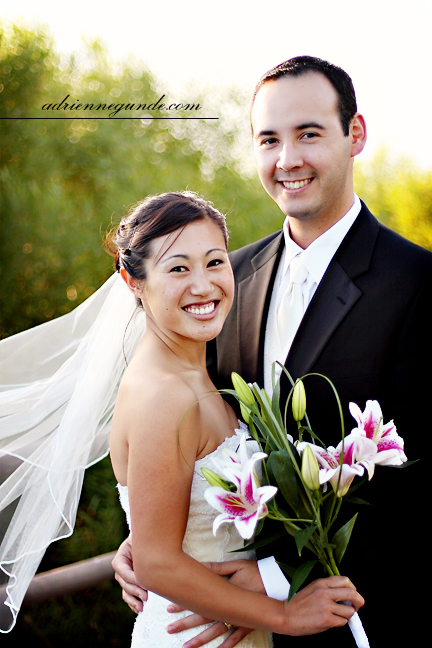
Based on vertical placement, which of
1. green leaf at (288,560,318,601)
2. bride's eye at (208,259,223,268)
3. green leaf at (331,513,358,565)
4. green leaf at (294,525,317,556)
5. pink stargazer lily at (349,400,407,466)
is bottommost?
green leaf at (288,560,318,601)

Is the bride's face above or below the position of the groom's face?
below

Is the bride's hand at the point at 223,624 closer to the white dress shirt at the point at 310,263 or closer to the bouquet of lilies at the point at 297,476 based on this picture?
the bouquet of lilies at the point at 297,476

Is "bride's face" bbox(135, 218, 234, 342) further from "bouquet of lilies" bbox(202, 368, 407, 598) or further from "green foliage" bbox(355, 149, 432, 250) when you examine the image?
"green foliage" bbox(355, 149, 432, 250)

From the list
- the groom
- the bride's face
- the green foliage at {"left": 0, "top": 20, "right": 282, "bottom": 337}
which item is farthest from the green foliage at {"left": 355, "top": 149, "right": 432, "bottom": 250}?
the bride's face

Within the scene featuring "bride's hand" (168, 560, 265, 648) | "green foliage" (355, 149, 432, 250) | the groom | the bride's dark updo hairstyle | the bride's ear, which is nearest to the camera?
"bride's hand" (168, 560, 265, 648)

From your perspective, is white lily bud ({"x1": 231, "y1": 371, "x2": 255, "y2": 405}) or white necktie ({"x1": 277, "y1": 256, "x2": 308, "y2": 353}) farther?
white necktie ({"x1": 277, "y1": 256, "x2": 308, "y2": 353})

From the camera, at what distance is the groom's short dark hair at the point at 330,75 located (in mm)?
2137

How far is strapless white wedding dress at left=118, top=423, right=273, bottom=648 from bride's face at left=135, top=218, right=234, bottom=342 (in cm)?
37

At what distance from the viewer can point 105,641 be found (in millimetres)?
3418

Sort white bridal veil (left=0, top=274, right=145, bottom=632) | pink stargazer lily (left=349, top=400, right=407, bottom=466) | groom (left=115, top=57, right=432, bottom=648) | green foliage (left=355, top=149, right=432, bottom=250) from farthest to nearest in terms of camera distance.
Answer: green foliage (left=355, top=149, right=432, bottom=250), white bridal veil (left=0, top=274, right=145, bottom=632), groom (left=115, top=57, right=432, bottom=648), pink stargazer lily (left=349, top=400, right=407, bottom=466)

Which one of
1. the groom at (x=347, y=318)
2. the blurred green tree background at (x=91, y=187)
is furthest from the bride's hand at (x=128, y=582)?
the blurred green tree background at (x=91, y=187)

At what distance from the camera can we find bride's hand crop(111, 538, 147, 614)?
1.87 metres

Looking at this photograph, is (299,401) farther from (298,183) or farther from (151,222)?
(298,183)

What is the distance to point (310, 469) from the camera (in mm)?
1300
